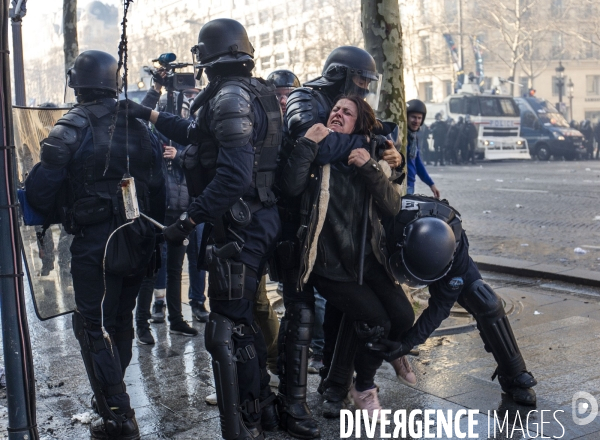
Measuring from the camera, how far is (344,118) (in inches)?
156

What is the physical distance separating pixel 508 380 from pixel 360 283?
102cm

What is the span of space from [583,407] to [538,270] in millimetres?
3665

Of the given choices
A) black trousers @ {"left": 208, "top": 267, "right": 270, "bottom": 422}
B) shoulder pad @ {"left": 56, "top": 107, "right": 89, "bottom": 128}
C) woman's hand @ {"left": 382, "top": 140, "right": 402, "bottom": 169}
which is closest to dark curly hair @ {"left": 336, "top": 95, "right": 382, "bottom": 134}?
woman's hand @ {"left": 382, "top": 140, "right": 402, "bottom": 169}

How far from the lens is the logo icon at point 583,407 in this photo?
12.8 ft

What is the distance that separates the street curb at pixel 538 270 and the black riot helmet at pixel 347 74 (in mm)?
3698

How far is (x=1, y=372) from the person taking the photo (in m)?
4.89

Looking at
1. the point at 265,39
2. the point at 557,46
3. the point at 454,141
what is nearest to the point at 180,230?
the point at 454,141

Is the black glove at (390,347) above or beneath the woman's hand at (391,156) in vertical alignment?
beneath

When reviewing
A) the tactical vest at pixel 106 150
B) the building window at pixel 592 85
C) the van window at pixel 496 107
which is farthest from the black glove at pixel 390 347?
the building window at pixel 592 85

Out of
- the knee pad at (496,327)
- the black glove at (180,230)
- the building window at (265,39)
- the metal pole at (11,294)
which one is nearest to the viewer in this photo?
the metal pole at (11,294)

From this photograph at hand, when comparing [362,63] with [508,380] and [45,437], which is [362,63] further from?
[45,437]

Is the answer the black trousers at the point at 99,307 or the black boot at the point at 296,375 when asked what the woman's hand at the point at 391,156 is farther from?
the black trousers at the point at 99,307

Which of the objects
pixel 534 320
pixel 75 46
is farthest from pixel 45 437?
pixel 75 46

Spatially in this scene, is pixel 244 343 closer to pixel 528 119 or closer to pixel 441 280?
pixel 441 280
